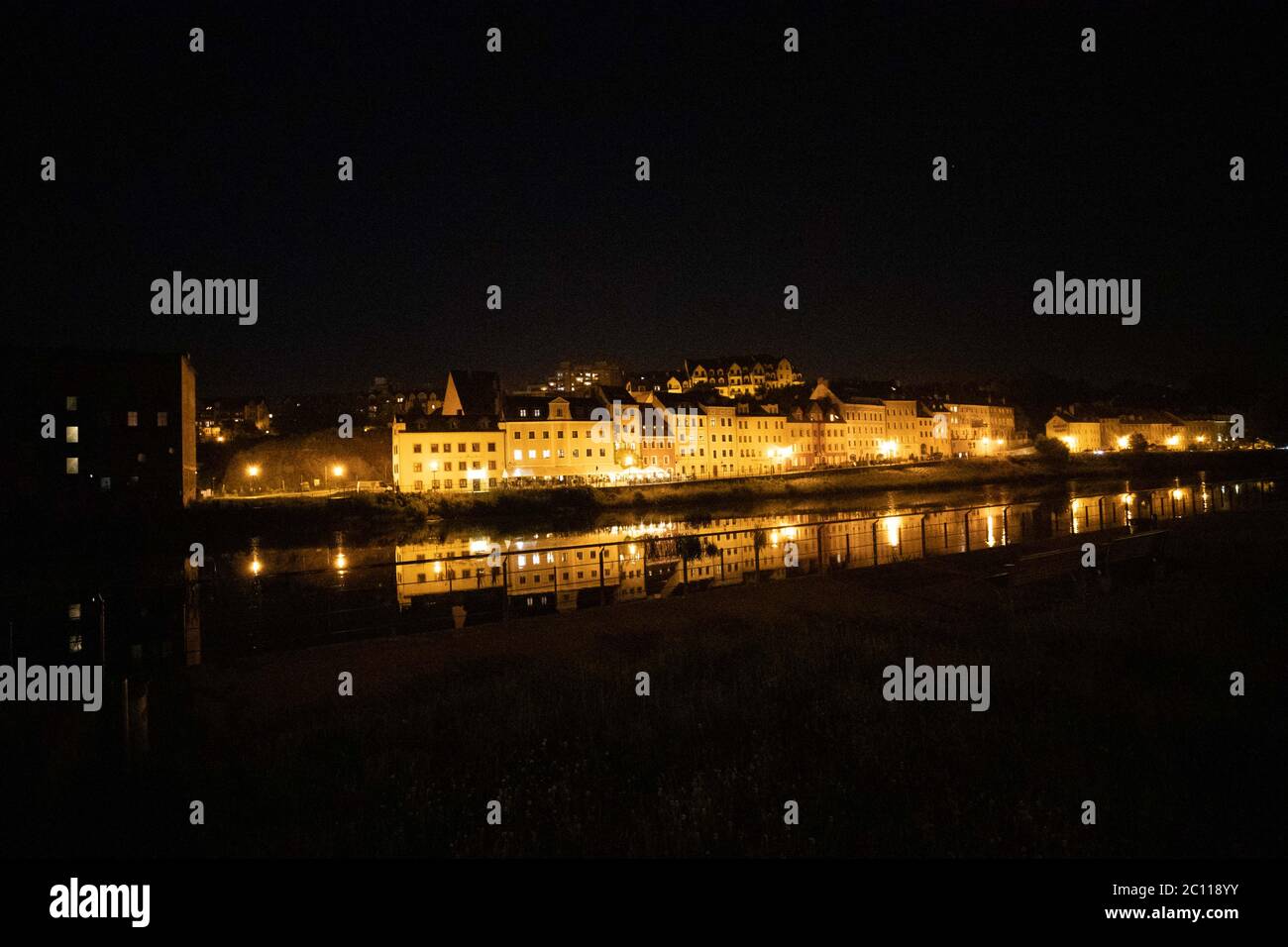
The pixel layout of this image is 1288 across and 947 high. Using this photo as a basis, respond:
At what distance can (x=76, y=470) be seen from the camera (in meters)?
57.3

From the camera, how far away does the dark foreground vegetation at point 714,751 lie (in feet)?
17.4

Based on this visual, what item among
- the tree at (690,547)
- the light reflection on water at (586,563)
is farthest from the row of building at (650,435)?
the tree at (690,547)

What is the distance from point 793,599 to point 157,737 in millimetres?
10304

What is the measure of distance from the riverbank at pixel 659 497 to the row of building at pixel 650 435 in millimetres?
12240

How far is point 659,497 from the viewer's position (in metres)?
75.1

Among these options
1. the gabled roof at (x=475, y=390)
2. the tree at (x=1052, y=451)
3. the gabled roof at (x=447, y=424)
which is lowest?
the tree at (x=1052, y=451)
